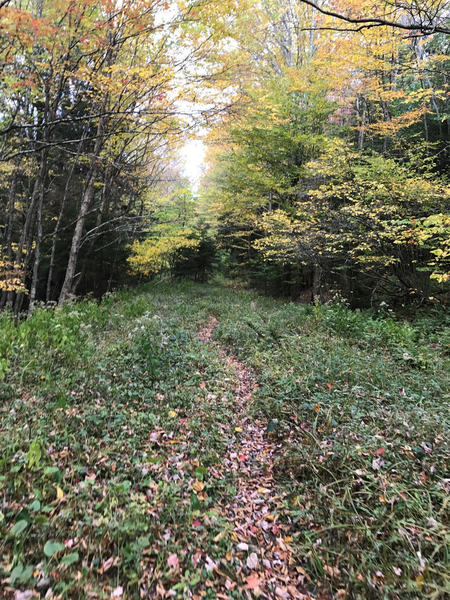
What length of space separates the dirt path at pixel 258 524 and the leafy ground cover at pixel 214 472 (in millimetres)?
14

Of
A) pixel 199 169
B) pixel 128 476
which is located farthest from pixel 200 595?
pixel 199 169

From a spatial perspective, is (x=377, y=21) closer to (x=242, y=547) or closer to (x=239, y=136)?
(x=242, y=547)

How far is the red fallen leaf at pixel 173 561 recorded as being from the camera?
2092 mm

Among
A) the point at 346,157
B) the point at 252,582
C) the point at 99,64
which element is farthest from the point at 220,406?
the point at 346,157

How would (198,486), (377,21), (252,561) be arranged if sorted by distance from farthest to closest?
(198,486) < (377,21) < (252,561)

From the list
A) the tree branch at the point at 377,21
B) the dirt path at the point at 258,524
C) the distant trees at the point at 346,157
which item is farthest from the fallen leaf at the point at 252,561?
the distant trees at the point at 346,157

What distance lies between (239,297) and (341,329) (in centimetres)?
812

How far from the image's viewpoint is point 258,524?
2662 millimetres

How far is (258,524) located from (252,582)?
1.75 feet

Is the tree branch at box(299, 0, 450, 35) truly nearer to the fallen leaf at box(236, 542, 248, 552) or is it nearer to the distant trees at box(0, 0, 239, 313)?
the distant trees at box(0, 0, 239, 313)

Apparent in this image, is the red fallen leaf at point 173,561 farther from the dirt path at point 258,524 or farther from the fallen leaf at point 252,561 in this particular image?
the fallen leaf at point 252,561

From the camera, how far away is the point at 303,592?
6.99 ft

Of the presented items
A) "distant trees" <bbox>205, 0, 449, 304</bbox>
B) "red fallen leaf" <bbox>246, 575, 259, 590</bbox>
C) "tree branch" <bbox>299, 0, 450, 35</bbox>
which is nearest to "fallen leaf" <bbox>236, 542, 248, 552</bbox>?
"red fallen leaf" <bbox>246, 575, 259, 590</bbox>

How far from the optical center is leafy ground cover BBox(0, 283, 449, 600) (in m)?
2.04
